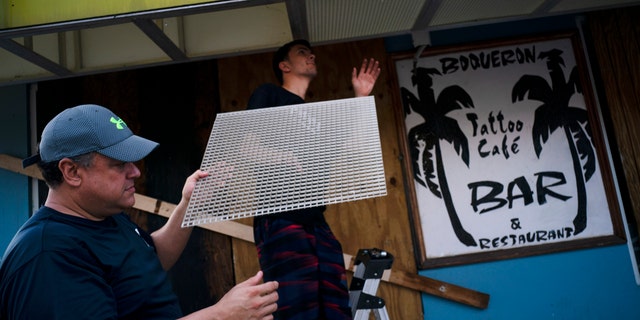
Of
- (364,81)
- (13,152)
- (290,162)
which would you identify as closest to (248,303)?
(290,162)

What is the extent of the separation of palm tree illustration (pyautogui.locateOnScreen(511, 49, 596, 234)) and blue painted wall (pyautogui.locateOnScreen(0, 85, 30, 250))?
3.17m

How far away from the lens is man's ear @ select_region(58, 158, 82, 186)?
3.77ft

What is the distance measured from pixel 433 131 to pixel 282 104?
4.65 feet

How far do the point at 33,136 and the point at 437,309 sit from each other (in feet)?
9.02

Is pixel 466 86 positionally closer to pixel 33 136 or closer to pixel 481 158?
pixel 481 158

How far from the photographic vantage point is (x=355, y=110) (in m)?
1.47

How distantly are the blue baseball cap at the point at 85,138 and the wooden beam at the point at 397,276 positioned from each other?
1632mm

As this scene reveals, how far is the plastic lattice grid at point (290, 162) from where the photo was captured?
1152 mm

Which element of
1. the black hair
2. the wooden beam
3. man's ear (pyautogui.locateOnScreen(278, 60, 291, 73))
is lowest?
the wooden beam

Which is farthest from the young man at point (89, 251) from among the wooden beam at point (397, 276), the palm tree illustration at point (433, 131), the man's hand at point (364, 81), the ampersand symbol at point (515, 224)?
the ampersand symbol at point (515, 224)

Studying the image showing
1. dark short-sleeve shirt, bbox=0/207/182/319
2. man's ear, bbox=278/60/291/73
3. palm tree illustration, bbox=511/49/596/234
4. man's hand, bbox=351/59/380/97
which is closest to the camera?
dark short-sleeve shirt, bbox=0/207/182/319

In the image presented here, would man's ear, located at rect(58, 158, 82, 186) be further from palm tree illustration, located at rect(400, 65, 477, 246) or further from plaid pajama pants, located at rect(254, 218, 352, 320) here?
palm tree illustration, located at rect(400, 65, 477, 246)

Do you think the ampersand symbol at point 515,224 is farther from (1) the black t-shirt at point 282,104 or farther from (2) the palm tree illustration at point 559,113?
(1) the black t-shirt at point 282,104

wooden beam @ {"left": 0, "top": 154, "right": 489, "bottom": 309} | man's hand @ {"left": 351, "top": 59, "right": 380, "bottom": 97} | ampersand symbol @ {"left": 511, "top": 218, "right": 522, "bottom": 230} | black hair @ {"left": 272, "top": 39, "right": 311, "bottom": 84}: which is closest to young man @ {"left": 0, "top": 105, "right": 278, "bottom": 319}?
man's hand @ {"left": 351, "top": 59, "right": 380, "bottom": 97}
